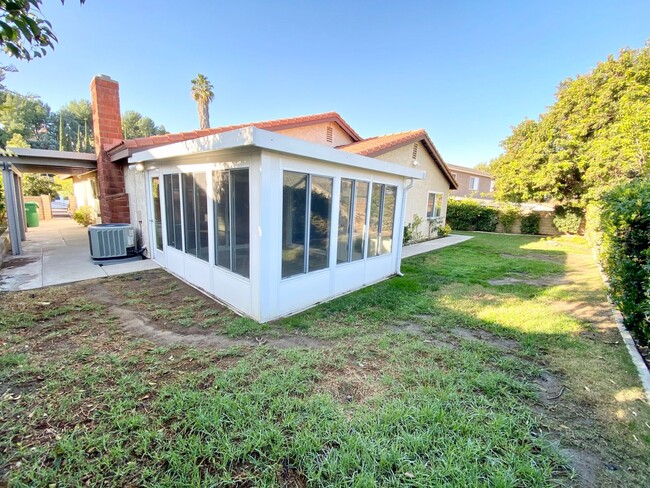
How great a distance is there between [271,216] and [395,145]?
29.2 feet

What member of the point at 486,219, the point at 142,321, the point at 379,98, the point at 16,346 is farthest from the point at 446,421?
the point at 486,219

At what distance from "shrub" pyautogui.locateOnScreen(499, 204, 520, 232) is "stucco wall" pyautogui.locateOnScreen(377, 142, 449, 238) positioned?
741 cm

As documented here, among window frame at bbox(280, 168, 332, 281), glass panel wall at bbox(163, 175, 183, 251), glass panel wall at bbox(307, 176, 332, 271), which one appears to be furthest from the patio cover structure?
glass panel wall at bbox(307, 176, 332, 271)

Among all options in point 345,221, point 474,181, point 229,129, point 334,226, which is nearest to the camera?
point 334,226

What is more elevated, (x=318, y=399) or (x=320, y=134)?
(x=320, y=134)

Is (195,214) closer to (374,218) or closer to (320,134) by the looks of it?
(374,218)

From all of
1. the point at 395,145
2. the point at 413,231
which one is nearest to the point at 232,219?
the point at 395,145

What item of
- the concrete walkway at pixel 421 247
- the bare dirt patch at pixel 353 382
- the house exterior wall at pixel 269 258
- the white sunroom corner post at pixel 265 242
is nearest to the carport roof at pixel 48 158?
the house exterior wall at pixel 269 258

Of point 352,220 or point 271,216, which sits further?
point 352,220

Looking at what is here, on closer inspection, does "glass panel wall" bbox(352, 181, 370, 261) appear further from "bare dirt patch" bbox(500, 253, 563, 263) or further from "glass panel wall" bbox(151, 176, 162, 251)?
"bare dirt patch" bbox(500, 253, 563, 263)

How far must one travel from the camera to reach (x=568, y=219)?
18297 mm

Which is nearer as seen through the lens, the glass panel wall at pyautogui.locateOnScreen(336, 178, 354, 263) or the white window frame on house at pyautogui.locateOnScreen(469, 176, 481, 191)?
the glass panel wall at pyautogui.locateOnScreen(336, 178, 354, 263)

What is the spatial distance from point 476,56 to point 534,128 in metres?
9.90

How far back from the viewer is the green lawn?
2.17 metres
